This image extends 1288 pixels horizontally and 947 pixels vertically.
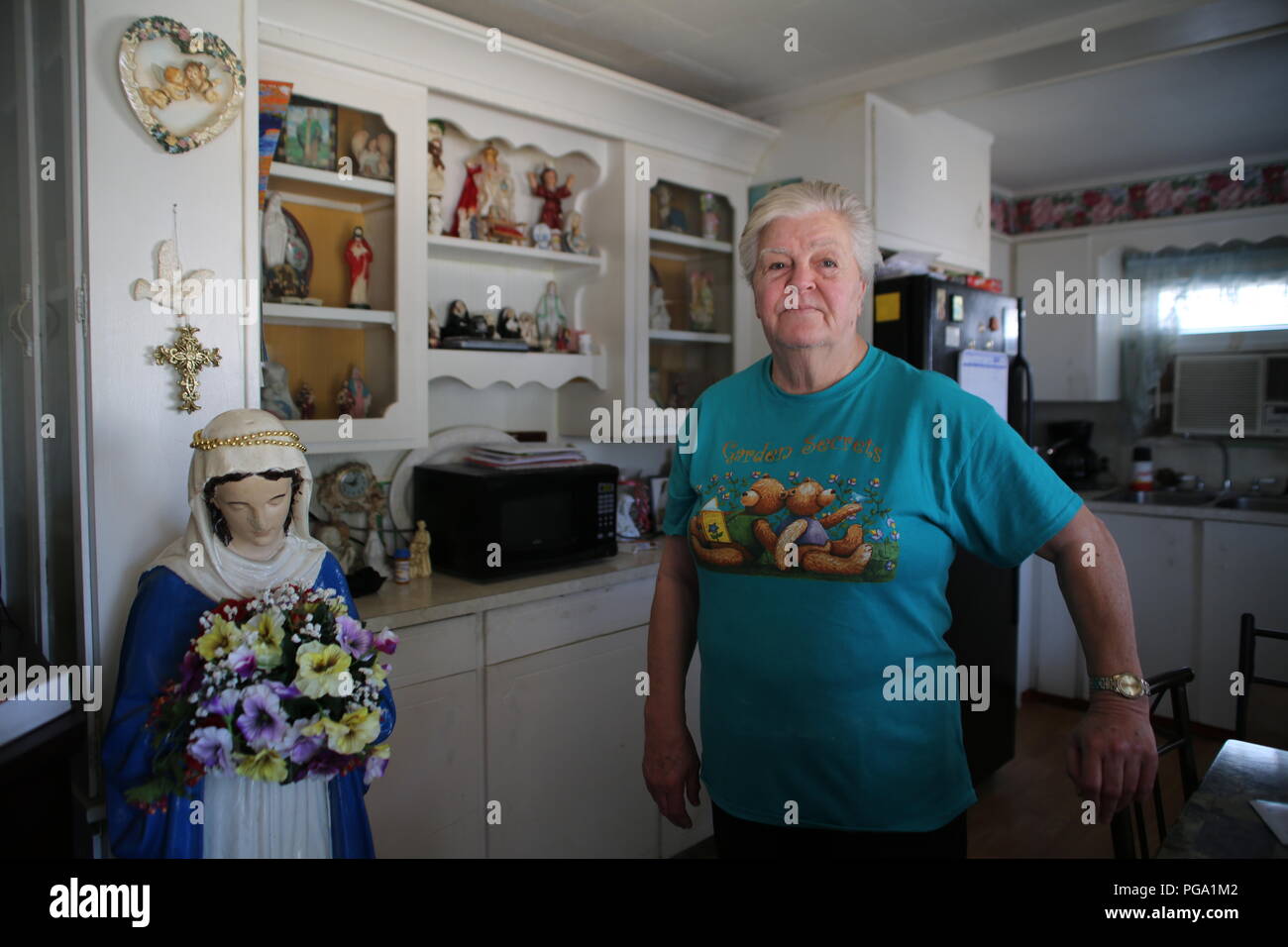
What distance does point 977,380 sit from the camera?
2.82 m

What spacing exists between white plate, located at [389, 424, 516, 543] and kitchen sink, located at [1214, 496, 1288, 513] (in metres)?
3.07

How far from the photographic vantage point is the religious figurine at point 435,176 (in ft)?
7.79

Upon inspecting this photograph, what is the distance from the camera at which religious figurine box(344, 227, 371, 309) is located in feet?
7.18

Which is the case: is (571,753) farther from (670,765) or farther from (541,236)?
(541,236)

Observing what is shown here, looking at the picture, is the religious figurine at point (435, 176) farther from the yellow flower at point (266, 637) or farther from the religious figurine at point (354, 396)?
the yellow flower at point (266, 637)

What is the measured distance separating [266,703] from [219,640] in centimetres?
11

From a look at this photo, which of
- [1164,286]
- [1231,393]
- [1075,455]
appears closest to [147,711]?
[1075,455]

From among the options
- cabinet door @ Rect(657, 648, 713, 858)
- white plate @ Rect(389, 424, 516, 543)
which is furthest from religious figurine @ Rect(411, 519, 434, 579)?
cabinet door @ Rect(657, 648, 713, 858)

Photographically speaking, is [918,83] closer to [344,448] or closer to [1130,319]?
[344,448]

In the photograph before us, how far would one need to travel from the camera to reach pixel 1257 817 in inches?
47.6

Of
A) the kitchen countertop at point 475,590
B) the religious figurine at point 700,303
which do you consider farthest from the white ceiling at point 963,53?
the kitchen countertop at point 475,590

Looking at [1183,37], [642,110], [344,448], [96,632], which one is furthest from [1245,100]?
[96,632]

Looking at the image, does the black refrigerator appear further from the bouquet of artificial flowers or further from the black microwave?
the bouquet of artificial flowers
